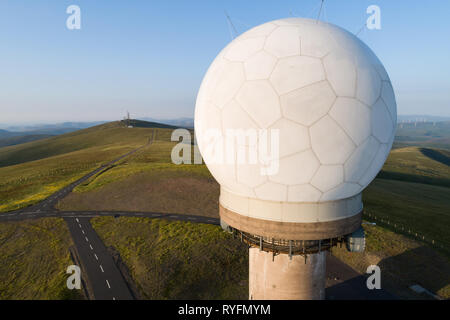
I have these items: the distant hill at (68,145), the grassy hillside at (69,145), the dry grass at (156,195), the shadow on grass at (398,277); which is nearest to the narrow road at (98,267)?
the dry grass at (156,195)

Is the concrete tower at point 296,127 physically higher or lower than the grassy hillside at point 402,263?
higher

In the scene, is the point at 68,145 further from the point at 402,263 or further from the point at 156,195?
the point at 402,263

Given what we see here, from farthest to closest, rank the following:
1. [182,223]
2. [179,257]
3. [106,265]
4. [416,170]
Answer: [416,170], [182,223], [179,257], [106,265]

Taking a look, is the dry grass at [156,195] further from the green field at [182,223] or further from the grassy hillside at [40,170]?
the grassy hillside at [40,170]

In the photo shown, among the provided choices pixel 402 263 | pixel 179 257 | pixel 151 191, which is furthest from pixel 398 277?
pixel 151 191

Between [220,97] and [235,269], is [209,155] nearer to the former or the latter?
[220,97]

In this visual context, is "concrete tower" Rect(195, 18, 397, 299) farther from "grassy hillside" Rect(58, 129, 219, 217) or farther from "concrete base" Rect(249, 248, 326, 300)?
"grassy hillside" Rect(58, 129, 219, 217)
